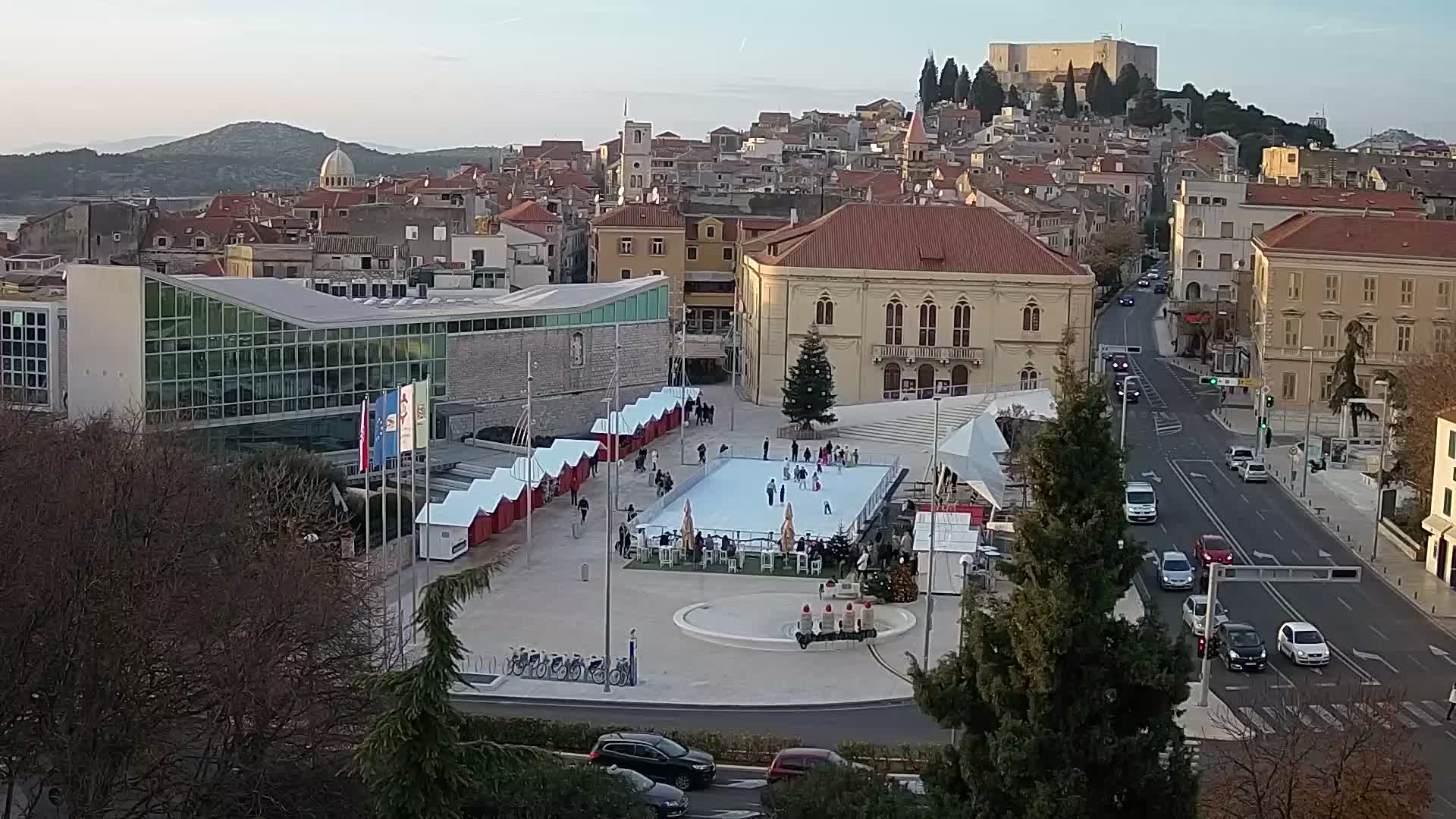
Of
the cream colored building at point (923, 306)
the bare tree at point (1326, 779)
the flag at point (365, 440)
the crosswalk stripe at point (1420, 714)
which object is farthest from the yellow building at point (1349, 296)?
the bare tree at point (1326, 779)

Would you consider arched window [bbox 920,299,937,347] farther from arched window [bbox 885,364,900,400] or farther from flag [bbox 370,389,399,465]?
flag [bbox 370,389,399,465]

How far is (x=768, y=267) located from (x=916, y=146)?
52589 millimetres

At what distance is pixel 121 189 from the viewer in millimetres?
179500

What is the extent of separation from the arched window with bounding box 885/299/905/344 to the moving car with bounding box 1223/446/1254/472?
11.5 metres

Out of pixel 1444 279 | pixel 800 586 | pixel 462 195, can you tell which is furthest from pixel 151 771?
pixel 462 195

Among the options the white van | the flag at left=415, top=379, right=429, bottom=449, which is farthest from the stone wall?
the white van

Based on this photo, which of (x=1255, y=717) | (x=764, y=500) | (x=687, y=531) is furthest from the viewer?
(x=764, y=500)

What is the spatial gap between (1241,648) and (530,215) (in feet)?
181

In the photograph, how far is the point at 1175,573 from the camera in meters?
31.6

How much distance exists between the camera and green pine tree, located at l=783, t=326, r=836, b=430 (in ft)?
160

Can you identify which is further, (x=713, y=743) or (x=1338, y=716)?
(x=1338, y=716)

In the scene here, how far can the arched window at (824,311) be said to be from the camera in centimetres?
5453

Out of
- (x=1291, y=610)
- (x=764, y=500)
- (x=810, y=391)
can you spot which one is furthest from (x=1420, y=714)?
(x=810, y=391)

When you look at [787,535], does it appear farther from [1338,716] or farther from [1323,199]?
[1323,199]
